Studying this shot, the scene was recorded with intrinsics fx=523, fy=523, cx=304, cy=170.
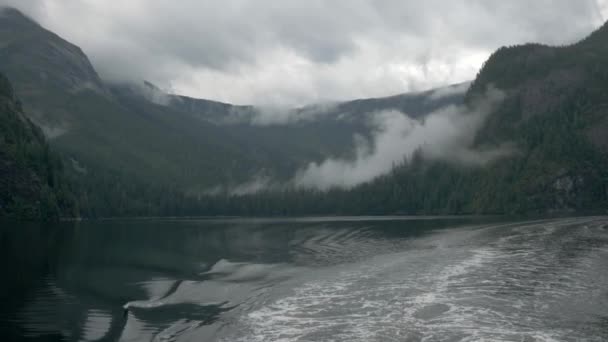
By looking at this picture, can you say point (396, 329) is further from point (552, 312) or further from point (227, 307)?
point (227, 307)

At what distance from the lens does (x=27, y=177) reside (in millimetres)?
164875

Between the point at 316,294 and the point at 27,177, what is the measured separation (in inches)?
5833

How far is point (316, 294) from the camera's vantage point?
4625 centimetres

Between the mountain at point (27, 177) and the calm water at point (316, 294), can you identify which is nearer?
the calm water at point (316, 294)

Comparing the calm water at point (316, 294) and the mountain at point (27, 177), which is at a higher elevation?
the mountain at point (27, 177)

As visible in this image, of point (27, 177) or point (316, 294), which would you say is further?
point (27, 177)

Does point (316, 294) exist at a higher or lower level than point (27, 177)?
lower

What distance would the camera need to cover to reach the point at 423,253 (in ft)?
242

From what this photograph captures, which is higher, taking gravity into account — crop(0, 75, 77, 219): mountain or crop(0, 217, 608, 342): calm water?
crop(0, 75, 77, 219): mountain

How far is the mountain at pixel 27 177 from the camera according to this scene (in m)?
158

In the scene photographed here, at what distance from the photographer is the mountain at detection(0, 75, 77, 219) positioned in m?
158

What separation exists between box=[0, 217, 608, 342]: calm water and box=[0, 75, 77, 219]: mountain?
283 ft

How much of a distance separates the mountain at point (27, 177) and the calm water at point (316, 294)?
86.3 m

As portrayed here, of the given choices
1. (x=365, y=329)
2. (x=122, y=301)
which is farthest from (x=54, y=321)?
(x=365, y=329)
